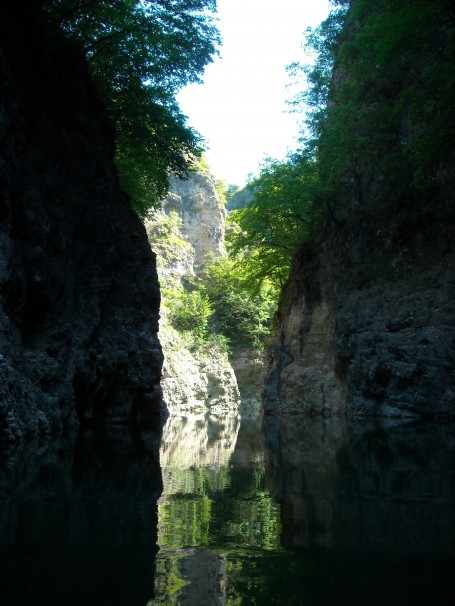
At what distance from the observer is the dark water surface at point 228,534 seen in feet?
7.46

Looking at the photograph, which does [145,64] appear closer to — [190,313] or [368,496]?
[368,496]

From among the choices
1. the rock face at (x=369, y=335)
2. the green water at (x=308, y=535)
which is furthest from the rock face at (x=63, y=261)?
the rock face at (x=369, y=335)

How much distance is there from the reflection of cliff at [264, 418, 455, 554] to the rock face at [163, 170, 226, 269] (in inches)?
1777

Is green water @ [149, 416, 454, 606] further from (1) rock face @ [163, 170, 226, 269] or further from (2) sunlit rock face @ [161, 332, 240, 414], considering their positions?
(1) rock face @ [163, 170, 226, 269]

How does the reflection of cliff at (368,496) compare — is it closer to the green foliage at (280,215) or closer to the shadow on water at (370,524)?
the shadow on water at (370,524)

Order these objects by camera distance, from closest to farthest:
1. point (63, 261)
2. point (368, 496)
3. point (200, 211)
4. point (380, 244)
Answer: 1. point (368, 496)
2. point (63, 261)
3. point (380, 244)
4. point (200, 211)

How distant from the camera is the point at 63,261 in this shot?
1165 centimetres

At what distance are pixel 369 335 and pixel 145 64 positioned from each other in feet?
36.3

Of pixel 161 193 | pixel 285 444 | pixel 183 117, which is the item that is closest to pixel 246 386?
pixel 161 193

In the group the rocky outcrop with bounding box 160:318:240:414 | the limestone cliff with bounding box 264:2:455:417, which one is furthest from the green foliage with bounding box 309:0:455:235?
the rocky outcrop with bounding box 160:318:240:414

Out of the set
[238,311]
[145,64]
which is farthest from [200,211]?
[145,64]

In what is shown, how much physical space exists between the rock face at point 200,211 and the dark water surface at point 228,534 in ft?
154

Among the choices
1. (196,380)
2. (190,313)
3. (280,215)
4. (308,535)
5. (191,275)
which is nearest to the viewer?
(308,535)

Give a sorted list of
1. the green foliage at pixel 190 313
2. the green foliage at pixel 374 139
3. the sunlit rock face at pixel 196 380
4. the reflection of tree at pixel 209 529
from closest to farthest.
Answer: the reflection of tree at pixel 209 529, the green foliage at pixel 374 139, the sunlit rock face at pixel 196 380, the green foliage at pixel 190 313
